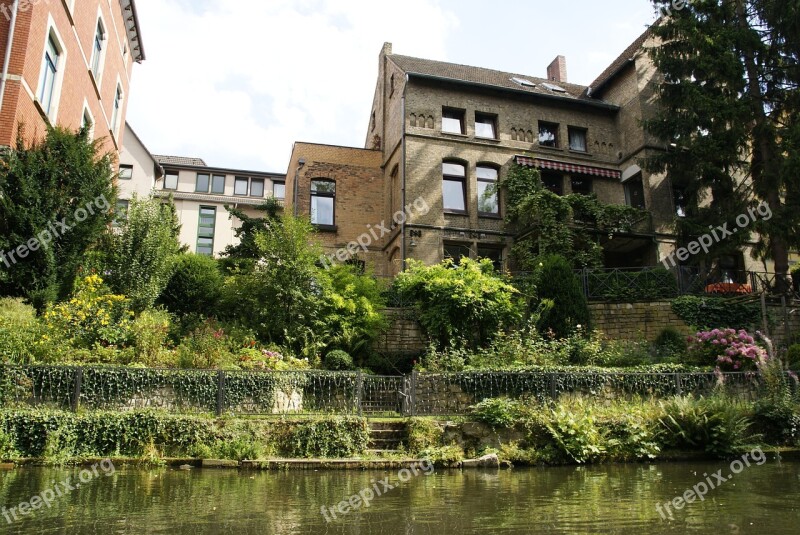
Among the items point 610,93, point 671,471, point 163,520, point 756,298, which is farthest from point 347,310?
point 610,93

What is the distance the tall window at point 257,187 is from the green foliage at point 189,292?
28576mm

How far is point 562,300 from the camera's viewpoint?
17.7 m

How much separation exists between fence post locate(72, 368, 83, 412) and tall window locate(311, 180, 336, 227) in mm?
15477

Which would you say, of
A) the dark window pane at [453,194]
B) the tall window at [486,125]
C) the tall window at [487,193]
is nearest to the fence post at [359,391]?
the dark window pane at [453,194]

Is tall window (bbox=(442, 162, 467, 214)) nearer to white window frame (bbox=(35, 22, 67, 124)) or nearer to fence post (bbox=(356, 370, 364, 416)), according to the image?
fence post (bbox=(356, 370, 364, 416))

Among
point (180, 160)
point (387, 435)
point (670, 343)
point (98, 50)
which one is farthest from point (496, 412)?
point (180, 160)

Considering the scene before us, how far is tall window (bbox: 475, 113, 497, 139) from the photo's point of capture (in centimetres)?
2505

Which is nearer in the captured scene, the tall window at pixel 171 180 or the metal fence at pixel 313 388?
the metal fence at pixel 313 388

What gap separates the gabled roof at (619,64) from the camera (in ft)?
82.6

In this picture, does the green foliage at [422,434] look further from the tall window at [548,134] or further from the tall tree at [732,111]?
the tall window at [548,134]

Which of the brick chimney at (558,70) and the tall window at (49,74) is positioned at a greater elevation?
the brick chimney at (558,70)

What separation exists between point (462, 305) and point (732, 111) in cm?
1184

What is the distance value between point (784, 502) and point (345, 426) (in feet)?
22.1

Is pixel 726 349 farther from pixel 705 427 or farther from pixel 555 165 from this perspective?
pixel 555 165
